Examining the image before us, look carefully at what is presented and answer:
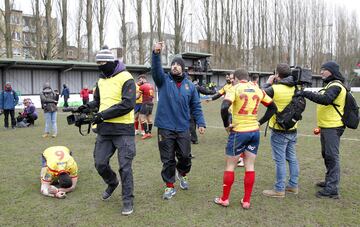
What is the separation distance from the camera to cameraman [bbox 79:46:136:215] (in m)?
4.14

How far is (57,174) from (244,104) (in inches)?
111

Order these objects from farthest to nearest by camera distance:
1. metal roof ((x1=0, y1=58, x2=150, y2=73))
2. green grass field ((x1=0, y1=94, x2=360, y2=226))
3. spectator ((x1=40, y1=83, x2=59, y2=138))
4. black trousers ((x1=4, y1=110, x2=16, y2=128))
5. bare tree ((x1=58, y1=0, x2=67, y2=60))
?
bare tree ((x1=58, y1=0, x2=67, y2=60))
metal roof ((x1=0, y1=58, x2=150, y2=73))
black trousers ((x1=4, y1=110, x2=16, y2=128))
spectator ((x1=40, y1=83, x2=59, y2=138))
green grass field ((x1=0, y1=94, x2=360, y2=226))

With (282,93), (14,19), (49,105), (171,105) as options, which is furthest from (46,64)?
(14,19)

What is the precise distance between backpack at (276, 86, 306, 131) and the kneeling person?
10.2ft

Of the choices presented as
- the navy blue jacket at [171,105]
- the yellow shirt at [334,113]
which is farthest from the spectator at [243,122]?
the yellow shirt at [334,113]

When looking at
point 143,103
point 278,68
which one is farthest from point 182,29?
point 278,68

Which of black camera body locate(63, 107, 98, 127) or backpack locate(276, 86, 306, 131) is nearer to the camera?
black camera body locate(63, 107, 98, 127)

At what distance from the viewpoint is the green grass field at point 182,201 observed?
4.00 meters

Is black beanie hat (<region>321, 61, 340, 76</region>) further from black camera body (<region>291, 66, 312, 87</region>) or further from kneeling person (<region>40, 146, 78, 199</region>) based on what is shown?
kneeling person (<region>40, 146, 78, 199</region>)

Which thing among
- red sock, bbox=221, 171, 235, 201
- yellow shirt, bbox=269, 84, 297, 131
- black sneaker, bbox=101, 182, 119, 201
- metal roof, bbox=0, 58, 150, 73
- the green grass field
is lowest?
the green grass field

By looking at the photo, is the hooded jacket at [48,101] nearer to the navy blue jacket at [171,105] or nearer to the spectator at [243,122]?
the navy blue jacket at [171,105]

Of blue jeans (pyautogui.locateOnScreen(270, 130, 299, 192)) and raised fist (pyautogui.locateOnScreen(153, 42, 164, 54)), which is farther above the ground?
raised fist (pyautogui.locateOnScreen(153, 42, 164, 54))

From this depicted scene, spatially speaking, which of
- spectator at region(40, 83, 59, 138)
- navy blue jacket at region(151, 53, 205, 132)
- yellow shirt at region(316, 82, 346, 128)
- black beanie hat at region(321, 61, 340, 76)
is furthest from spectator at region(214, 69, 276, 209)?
spectator at region(40, 83, 59, 138)

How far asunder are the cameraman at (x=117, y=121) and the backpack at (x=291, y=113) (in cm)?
204
